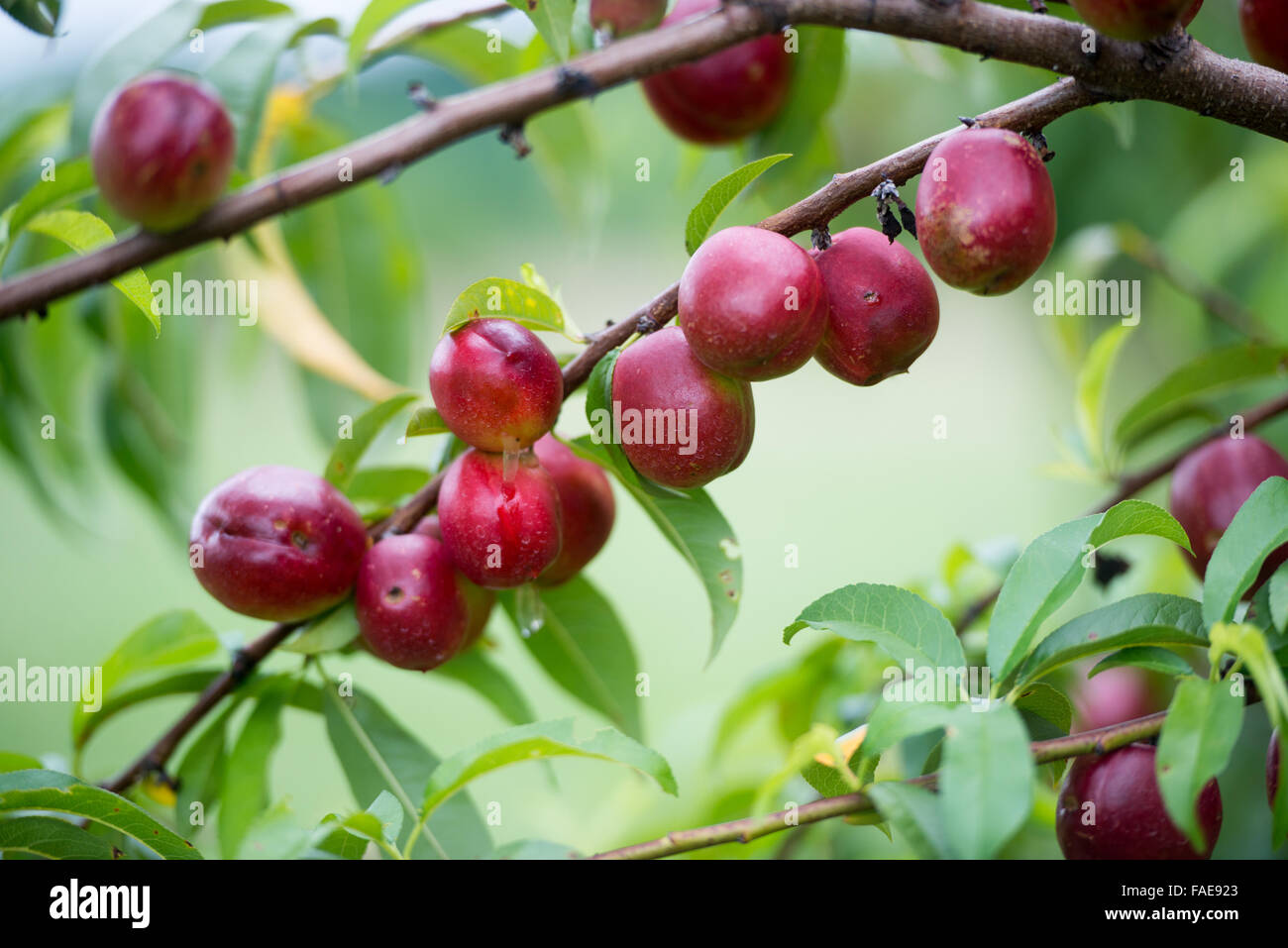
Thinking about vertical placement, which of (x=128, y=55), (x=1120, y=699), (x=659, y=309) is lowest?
(x=1120, y=699)

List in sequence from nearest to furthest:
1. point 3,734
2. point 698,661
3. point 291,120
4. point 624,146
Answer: point 291,120 → point 624,146 → point 3,734 → point 698,661

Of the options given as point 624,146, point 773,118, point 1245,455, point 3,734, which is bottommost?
point 3,734

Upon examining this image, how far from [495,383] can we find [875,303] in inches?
5.6

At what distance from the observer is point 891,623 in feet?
1.24

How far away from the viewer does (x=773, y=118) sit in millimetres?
733

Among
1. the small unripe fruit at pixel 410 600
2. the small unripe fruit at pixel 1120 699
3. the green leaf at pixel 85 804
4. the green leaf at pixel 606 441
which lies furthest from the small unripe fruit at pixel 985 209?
the small unripe fruit at pixel 1120 699

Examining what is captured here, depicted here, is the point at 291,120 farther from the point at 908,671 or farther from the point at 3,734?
the point at 3,734

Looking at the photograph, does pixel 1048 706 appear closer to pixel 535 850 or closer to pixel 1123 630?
pixel 1123 630

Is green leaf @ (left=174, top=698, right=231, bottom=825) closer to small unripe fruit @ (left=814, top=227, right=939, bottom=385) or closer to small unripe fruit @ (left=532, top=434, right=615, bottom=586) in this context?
small unripe fruit @ (left=532, top=434, right=615, bottom=586)

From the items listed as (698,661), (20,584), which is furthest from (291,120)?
(20,584)

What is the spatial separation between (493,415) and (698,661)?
179 centimetres

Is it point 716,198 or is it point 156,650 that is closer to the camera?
point 716,198

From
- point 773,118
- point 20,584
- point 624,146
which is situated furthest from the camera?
point 20,584

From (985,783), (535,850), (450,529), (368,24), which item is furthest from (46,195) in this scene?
(985,783)
